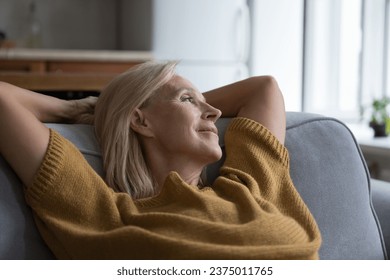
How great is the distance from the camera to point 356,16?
13.3 ft

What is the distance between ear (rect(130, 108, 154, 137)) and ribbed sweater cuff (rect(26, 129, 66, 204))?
0.78 feet

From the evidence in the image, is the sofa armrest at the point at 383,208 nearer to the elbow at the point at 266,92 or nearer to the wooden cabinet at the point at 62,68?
the elbow at the point at 266,92

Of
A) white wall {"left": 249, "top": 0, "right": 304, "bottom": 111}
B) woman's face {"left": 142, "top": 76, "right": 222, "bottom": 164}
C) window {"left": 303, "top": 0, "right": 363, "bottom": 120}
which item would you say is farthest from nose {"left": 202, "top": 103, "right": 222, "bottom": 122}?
white wall {"left": 249, "top": 0, "right": 304, "bottom": 111}

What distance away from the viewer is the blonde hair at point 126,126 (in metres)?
1.57

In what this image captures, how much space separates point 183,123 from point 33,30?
300 cm

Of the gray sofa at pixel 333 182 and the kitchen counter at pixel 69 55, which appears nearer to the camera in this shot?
the gray sofa at pixel 333 182

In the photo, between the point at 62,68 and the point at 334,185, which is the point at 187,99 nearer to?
the point at 334,185

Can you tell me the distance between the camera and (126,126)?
1.61 meters

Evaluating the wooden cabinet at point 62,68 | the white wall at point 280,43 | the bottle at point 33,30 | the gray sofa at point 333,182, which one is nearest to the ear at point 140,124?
the gray sofa at point 333,182

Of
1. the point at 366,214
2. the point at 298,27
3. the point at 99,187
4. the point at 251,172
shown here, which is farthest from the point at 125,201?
the point at 298,27

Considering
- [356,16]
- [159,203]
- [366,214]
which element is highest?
[356,16]

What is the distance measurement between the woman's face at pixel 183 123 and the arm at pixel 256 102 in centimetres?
16
